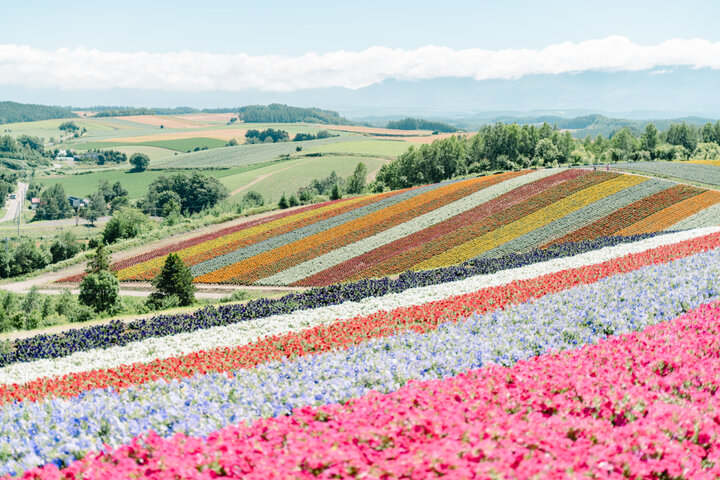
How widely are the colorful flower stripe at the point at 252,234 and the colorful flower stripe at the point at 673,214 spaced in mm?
26042

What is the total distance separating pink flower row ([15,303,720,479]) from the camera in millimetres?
5004

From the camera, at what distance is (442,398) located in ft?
22.3

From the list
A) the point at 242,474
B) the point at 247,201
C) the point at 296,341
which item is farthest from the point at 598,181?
the point at 247,201

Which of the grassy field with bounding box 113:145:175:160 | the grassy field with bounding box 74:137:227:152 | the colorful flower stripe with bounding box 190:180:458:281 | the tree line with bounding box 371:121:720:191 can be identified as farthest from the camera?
the grassy field with bounding box 74:137:227:152

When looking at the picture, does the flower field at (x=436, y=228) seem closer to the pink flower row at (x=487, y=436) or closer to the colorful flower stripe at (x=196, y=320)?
the colorful flower stripe at (x=196, y=320)

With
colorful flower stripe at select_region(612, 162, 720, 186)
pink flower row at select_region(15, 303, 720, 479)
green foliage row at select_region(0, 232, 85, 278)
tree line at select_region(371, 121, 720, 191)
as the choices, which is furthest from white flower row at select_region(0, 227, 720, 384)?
tree line at select_region(371, 121, 720, 191)

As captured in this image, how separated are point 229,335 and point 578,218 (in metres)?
34.7

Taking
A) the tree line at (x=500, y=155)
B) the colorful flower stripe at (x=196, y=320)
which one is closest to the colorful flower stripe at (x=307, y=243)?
the colorful flower stripe at (x=196, y=320)

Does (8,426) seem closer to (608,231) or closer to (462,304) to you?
(462,304)

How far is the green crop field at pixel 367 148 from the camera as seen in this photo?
14450 centimetres

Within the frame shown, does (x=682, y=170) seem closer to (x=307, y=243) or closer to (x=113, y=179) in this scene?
(x=307, y=243)

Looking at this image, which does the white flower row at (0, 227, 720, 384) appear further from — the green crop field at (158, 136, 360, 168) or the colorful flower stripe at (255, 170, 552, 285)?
the green crop field at (158, 136, 360, 168)

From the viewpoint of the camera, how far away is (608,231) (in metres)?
39.2

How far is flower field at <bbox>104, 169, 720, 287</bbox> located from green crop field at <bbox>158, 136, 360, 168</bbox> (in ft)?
332
